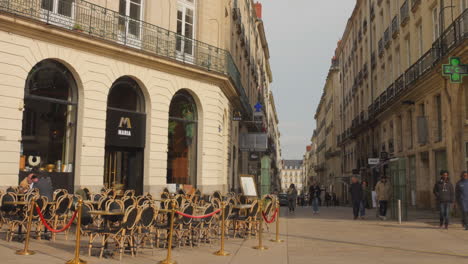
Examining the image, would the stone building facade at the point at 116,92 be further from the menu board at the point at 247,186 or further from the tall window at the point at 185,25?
the menu board at the point at 247,186

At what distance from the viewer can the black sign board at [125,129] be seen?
16484 mm

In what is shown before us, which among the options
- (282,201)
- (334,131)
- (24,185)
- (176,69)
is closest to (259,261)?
(24,185)

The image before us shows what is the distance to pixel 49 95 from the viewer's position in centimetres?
1480

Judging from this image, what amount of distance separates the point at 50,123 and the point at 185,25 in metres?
7.56

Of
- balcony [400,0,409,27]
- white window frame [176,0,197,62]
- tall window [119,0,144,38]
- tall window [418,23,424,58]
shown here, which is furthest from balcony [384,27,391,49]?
tall window [119,0,144,38]

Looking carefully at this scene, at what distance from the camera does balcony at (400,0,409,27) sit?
26516mm

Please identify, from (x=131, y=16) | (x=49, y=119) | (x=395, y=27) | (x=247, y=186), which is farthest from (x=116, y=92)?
(x=395, y=27)

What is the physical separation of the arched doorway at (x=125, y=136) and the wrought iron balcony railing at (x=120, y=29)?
1.66 m

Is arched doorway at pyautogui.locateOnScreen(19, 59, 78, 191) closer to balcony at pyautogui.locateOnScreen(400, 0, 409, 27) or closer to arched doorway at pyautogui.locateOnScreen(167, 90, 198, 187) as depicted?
arched doorway at pyautogui.locateOnScreen(167, 90, 198, 187)

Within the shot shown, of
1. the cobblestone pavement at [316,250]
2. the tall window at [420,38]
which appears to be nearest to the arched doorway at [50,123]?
the cobblestone pavement at [316,250]

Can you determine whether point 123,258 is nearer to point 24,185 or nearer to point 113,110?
point 24,185

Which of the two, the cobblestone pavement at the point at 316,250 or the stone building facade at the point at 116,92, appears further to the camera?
the stone building facade at the point at 116,92

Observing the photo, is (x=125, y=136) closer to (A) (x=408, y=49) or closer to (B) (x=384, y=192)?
(B) (x=384, y=192)

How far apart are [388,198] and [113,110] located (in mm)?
11221
